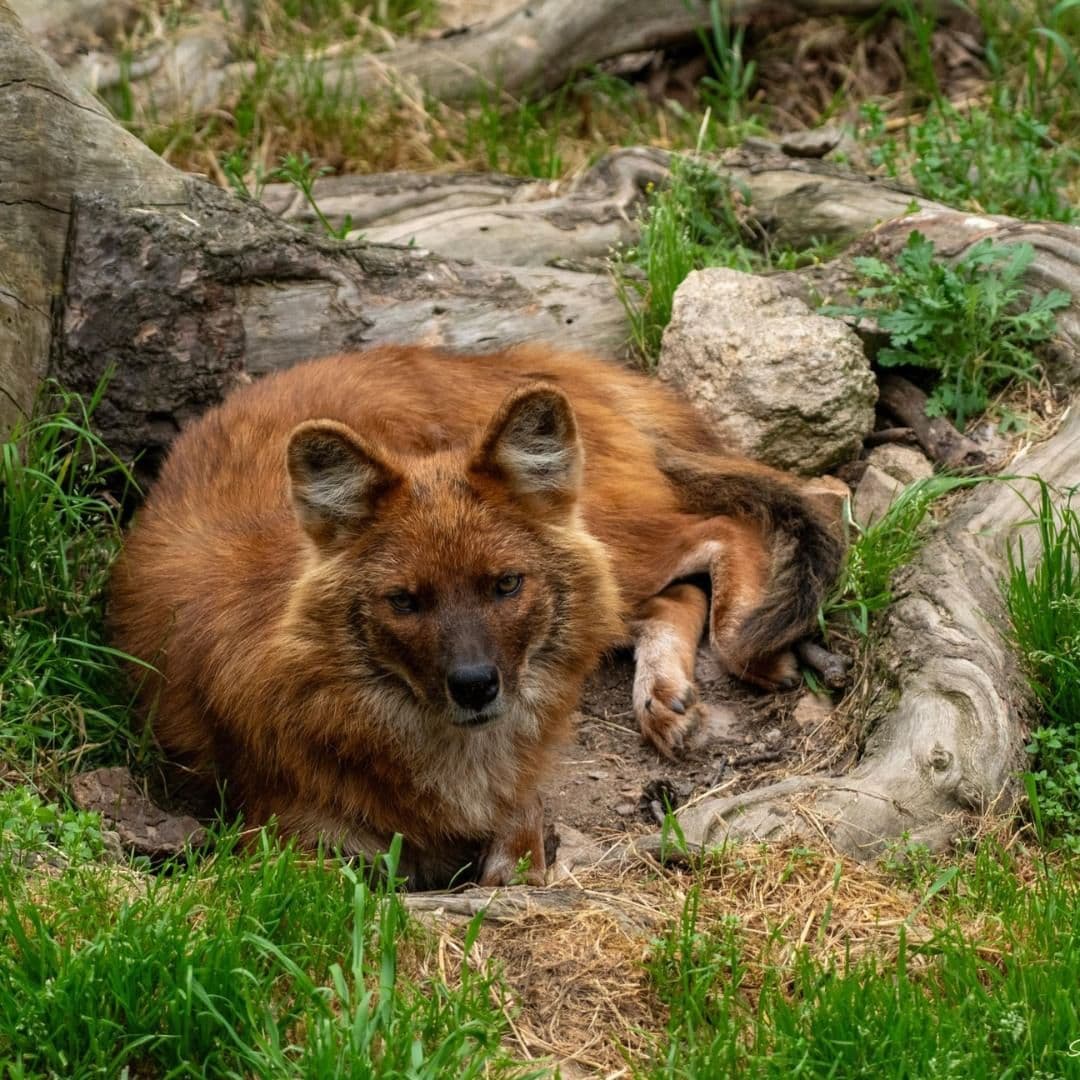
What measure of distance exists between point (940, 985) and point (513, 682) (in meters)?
1.43

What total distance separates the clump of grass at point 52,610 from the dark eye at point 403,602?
1.06 meters

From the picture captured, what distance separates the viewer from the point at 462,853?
4.84 metres

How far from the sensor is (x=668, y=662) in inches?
213

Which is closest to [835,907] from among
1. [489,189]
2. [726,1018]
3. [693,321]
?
[726,1018]

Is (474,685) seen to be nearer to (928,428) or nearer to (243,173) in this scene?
(928,428)

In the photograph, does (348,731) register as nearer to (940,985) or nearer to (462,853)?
(462,853)

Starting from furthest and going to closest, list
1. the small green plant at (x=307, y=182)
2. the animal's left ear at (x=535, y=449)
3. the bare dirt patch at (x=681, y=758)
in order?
the small green plant at (x=307, y=182) < the bare dirt patch at (x=681, y=758) < the animal's left ear at (x=535, y=449)

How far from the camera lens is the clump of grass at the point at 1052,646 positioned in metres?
4.58

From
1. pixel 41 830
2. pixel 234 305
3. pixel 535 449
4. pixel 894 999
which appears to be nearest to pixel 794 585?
pixel 535 449

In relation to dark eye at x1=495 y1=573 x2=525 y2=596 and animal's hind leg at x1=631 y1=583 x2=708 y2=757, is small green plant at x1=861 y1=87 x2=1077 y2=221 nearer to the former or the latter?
animal's hind leg at x1=631 y1=583 x2=708 y2=757

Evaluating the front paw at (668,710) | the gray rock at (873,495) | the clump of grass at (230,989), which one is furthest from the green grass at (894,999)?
the gray rock at (873,495)

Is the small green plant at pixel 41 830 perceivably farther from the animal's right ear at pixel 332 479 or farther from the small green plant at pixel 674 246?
the small green plant at pixel 674 246

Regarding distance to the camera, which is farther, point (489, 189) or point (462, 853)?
point (489, 189)

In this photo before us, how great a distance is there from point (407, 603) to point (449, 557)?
0.18m
